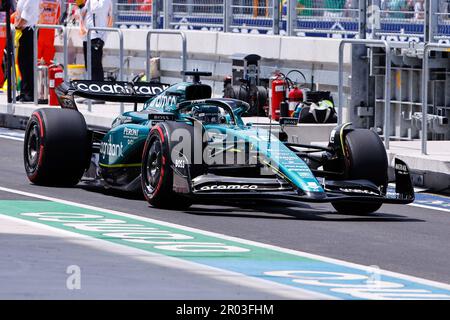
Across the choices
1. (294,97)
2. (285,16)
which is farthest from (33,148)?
(285,16)

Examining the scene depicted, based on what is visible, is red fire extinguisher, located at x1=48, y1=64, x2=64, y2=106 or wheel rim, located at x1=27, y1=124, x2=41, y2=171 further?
red fire extinguisher, located at x1=48, y1=64, x2=64, y2=106

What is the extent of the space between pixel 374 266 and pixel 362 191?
9.38 ft

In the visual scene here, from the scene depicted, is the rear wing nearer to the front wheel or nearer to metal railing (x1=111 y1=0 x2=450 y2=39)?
→ the front wheel

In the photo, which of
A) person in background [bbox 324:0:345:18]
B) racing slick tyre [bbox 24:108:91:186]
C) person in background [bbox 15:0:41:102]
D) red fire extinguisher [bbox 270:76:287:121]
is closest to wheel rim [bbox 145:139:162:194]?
racing slick tyre [bbox 24:108:91:186]

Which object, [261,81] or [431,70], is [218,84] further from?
[431,70]

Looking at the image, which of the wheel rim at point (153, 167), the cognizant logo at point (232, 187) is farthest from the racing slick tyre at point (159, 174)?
the cognizant logo at point (232, 187)

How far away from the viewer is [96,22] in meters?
25.4

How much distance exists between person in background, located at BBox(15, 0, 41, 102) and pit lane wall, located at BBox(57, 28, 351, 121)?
8.64ft

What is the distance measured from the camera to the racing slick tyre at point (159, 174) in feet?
43.6

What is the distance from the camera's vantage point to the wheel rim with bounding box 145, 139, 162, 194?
13492 mm

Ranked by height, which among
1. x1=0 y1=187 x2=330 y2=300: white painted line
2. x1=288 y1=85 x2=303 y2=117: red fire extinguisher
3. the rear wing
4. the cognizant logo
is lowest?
x1=0 y1=187 x2=330 y2=300: white painted line

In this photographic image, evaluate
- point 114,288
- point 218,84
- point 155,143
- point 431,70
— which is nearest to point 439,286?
point 114,288

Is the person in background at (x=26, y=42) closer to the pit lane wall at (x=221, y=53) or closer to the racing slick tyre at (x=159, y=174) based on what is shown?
the pit lane wall at (x=221, y=53)

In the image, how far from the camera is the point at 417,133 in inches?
794
